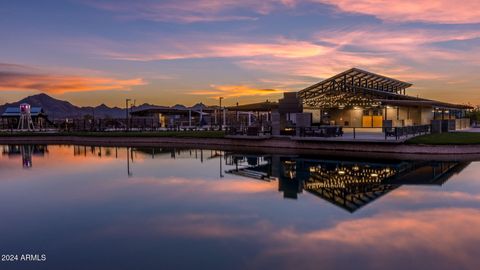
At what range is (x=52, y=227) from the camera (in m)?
8.82

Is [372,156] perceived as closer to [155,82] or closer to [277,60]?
[277,60]

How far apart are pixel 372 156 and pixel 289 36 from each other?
11728 millimetres

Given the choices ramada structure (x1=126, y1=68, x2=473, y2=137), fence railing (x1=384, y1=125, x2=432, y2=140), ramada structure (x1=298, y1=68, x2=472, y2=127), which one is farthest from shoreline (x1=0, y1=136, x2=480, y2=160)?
ramada structure (x1=298, y1=68, x2=472, y2=127)

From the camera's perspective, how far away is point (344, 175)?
15469 millimetres

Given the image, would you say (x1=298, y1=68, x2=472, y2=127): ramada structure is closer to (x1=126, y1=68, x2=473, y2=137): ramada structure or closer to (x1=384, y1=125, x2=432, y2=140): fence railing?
(x1=126, y1=68, x2=473, y2=137): ramada structure

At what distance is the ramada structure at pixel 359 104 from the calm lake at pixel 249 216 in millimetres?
10790

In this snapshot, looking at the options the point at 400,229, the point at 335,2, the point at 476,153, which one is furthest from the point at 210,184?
the point at 476,153

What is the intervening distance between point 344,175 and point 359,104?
49.8 feet

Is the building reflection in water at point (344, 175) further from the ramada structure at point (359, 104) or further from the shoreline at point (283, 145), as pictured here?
the ramada structure at point (359, 104)

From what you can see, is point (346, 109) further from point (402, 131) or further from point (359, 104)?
point (402, 131)

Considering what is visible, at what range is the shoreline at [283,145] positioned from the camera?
19.9m

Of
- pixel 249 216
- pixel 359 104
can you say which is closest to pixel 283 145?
pixel 359 104

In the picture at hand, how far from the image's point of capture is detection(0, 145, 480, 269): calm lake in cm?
676

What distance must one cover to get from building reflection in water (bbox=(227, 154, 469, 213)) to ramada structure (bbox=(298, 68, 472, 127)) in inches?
384
